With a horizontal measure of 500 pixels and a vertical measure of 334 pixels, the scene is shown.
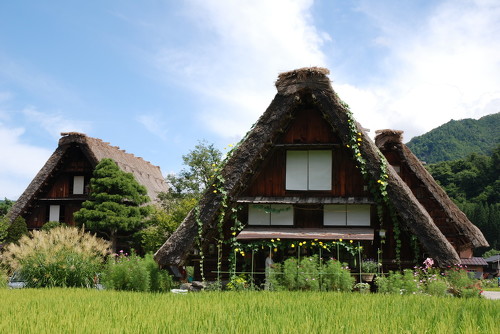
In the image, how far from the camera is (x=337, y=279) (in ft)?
36.9

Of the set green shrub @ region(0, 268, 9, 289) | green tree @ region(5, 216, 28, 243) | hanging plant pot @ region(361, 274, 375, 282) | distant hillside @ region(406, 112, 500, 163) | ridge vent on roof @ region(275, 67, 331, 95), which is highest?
distant hillside @ region(406, 112, 500, 163)

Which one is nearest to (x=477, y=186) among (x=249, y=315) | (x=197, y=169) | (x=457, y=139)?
(x=457, y=139)

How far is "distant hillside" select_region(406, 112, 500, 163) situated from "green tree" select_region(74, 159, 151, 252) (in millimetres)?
69242

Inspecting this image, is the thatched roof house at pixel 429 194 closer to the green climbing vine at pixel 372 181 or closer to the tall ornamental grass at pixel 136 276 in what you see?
the green climbing vine at pixel 372 181

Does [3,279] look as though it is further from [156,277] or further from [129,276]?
[156,277]

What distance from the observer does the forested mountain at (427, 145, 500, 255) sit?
57.2 meters

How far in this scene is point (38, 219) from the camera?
28062mm

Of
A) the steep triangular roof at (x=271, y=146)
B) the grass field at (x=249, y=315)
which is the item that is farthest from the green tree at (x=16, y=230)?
the grass field at (x=249, y=315)

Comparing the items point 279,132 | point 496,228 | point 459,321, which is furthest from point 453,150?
point 459,321

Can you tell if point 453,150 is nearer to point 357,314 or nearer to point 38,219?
point 38,219

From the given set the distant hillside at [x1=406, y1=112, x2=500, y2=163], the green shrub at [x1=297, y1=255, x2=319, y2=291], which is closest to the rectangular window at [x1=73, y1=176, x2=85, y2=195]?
the green shrub at [x1=297, y1=255, x2=319, y2=291]

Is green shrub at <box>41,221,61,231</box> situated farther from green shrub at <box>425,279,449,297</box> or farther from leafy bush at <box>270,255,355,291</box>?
green shrub at <box>425,279,449,297</box>

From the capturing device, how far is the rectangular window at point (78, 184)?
91.7 ft

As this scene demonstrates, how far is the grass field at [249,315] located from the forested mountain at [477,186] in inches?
2105
